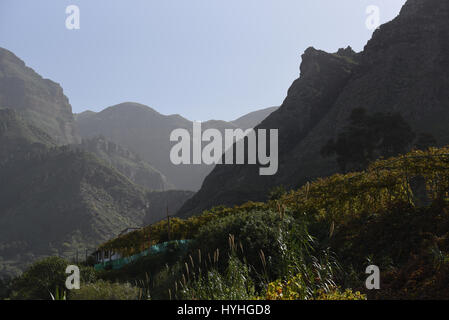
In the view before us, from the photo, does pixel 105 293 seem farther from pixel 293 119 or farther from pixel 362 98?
pixel 293 119

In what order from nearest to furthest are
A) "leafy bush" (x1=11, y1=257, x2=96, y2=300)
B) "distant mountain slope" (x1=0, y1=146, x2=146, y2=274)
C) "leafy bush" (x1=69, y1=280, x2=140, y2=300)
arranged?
"leafy bush" (x1=69, y1=280, x2=140, y2=300) → "leafy bush" (x1=11, y1=257, x2=96, y2=300) → "distant mountain slope" (x1=0, y1=146, x2=146, y2=274)

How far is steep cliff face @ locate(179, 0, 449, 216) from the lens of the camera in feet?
267

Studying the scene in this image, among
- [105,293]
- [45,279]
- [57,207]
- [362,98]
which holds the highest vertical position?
[362,98]

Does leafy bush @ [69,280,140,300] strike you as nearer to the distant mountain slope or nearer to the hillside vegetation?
the hillside vegetation

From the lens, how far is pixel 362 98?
3605 inches

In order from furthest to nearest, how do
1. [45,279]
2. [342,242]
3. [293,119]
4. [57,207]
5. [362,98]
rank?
[57,207] < [293,119] < [362,98] < [45,279] < [342,242]

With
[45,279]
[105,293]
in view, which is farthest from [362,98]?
[105,293]

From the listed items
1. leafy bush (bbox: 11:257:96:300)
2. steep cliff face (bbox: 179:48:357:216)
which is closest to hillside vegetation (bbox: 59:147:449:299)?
leafy bush (bbox: 11:257:96:300)

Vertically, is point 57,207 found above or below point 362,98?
below

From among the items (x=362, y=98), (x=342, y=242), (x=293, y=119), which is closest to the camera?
(x=342, y=242)

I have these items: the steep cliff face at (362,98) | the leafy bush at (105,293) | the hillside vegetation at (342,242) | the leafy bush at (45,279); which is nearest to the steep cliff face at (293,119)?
Result: the steep cliff face at (362,98)

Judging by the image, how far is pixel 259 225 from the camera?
1024 cm
